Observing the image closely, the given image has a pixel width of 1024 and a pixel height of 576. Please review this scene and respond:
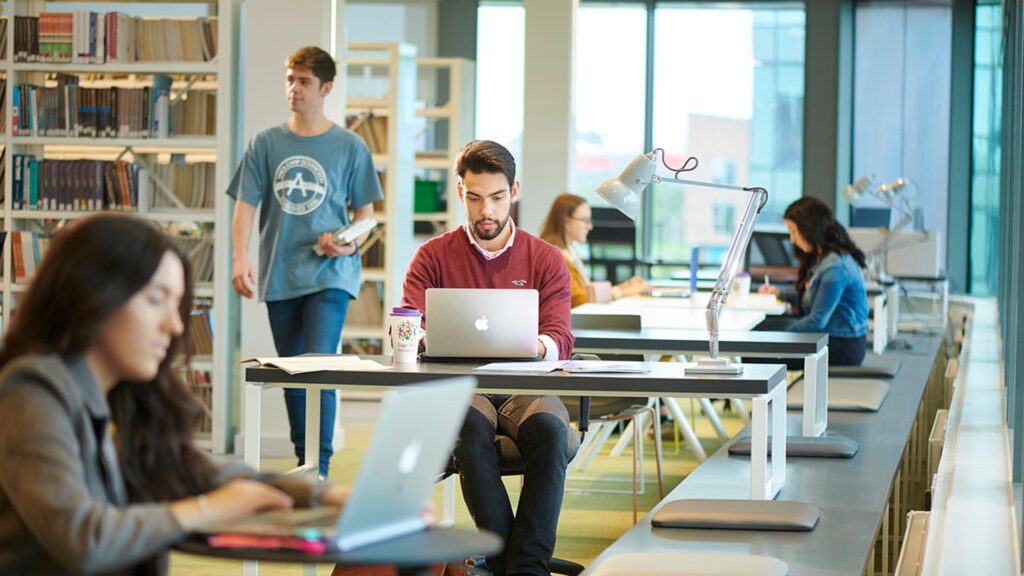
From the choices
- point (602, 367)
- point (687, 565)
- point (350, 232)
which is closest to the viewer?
point (687, 565)

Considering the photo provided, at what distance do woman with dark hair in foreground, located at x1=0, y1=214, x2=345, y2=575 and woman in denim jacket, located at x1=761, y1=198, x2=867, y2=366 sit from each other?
4869 mm

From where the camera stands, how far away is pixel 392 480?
1784 mm

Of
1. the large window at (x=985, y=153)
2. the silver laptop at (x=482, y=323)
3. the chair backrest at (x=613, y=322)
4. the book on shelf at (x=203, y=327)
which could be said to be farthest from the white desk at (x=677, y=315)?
the large window at (x=985, y=153)

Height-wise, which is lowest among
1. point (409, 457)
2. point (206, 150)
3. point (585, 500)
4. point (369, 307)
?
point (585, 500)

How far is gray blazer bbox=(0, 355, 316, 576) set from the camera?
1.75 metres

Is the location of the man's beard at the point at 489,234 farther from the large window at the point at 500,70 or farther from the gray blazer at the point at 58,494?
the large window at the point at 500,70

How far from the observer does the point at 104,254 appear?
6.10 ft

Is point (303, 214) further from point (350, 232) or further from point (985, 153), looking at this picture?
point (985, 153)

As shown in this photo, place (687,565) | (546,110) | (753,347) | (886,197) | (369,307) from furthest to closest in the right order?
(886,197) < (546,110) < (369,307) < (753,347) < (687,565)

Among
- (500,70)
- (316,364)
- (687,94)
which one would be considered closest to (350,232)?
(316,364)

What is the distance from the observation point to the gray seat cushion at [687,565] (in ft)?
8.71

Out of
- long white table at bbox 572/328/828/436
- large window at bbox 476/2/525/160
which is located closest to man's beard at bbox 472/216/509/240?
long white table at bbox 572/328/828/436

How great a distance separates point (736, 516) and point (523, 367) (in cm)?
63

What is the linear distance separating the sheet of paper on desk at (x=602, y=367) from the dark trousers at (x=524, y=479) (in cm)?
17
